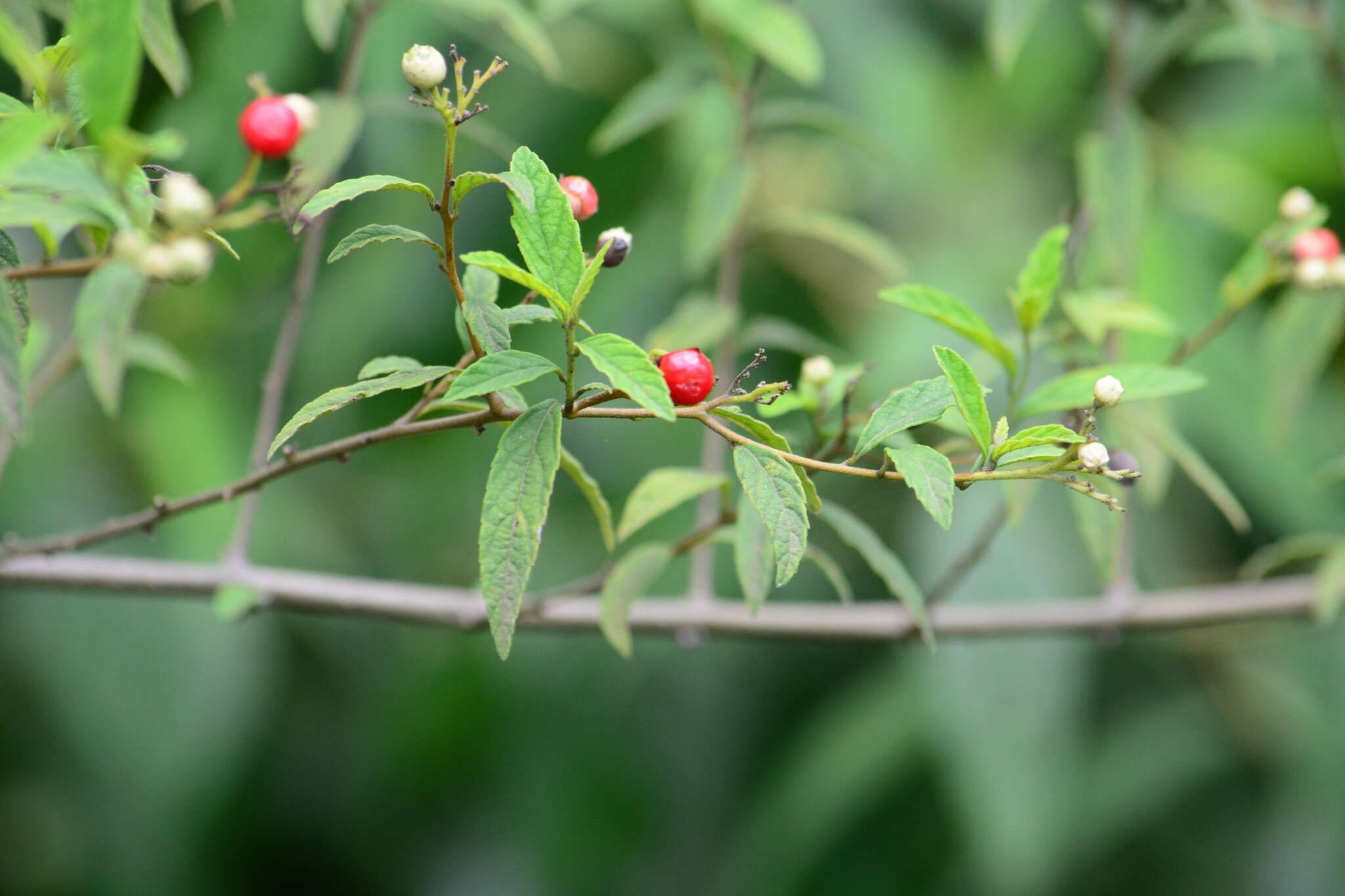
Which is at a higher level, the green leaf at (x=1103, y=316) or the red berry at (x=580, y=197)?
the red berry at (x=580, y=197)

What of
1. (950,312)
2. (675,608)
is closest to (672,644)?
(675,608)

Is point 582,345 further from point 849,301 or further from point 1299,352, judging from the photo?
point 849,301

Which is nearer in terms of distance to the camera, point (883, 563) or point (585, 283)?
point (585, 283)

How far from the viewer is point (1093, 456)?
0.43m

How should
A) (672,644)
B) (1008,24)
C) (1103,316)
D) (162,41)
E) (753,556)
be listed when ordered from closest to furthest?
(162,41)
(753,556)
(1103,316)
(1008,24)
(672,644)

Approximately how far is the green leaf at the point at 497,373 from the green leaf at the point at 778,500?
79 millimetres

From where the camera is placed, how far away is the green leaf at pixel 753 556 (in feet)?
2.15

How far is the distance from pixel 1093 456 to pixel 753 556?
0.26 metres

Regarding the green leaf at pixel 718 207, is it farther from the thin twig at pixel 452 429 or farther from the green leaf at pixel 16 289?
the green leaf at pixel 16 289

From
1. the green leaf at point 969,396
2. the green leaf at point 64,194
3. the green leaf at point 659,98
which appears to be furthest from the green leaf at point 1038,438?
the green leaf at point 659,98

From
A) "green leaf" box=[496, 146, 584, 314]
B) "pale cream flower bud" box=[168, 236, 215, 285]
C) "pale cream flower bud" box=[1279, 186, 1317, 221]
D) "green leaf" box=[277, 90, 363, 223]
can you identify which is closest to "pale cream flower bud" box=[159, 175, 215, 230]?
"pale cream flower bud" box=[168, 236, 215, 285]

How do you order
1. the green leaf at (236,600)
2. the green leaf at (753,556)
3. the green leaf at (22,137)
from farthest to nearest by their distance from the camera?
1. the green leaf at (236,600)
2. the green leaf at (753,556)
3. the green leaf at (22,137)

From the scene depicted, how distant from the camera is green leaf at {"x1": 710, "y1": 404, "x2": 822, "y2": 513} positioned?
1.44 ft

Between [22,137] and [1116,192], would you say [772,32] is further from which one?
[22,137]
